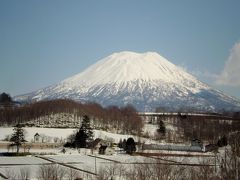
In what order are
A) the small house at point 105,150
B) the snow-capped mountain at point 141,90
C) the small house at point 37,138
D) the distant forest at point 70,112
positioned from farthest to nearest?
the snow-capped mountain at point 141,90
the distant forest at point 70,112
the small house at point 37,138
the small house at point 105,150

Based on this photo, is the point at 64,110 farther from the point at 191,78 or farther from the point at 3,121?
the point at 191,78

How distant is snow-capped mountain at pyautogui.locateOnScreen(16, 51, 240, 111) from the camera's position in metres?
163

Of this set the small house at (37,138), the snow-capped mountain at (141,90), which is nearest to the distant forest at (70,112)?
the small house at (37,138)

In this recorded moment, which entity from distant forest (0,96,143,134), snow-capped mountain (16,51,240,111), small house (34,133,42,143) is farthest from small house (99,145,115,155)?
snow-capped mountain (16,51,240,111)

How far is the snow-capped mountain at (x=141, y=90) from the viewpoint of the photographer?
163425 mm

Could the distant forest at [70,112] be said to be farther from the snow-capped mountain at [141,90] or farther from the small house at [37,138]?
the snow-capped mountain at [141,90]

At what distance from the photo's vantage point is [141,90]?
177 metres

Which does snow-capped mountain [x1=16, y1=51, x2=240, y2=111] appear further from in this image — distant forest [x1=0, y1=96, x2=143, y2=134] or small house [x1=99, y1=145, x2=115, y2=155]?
small house [x1=99, y1=145, x2=115, y2=155]

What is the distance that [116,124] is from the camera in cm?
7169

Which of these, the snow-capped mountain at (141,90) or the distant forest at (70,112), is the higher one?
the snow-capped mountain at (141,90)

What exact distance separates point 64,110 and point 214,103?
339 feet

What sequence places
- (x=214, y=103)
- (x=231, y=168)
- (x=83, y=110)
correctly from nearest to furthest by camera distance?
(x=231, y=168)
(x=83, y=110)
(x=214, y=103)

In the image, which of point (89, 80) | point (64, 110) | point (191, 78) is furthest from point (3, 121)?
point (191, 78)

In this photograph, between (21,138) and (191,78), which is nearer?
(21,138)
